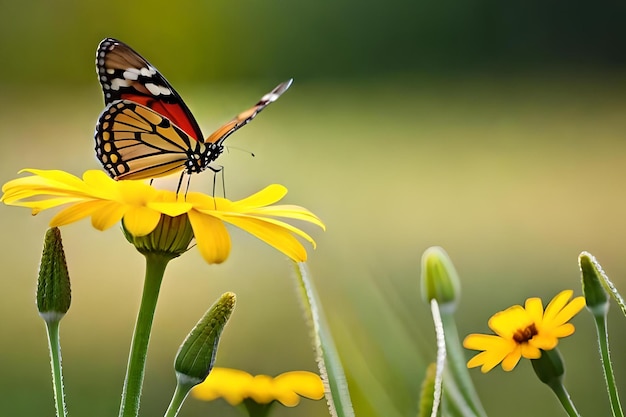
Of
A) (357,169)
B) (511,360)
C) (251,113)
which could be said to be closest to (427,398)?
(511,360)

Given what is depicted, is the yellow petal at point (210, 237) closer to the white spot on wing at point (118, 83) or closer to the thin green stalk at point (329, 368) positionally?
the thin green stalk at point (329, 368)

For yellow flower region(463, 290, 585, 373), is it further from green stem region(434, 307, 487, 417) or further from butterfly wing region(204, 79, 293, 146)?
butterfly wing region(204, 79, 293, 146)

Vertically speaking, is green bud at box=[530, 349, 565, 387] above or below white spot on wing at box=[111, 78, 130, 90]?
below

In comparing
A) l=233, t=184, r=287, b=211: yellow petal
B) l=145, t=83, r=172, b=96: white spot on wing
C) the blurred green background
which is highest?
the blurred green background

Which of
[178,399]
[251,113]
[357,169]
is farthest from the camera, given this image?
[357,169]

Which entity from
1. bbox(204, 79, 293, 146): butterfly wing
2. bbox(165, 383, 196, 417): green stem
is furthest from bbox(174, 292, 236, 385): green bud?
bbox(204, 79, 293, 146): butterfly wing

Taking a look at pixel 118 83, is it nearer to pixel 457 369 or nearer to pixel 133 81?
pixel 133 81

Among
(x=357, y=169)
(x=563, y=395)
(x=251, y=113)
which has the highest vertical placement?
(x=357, y=169)

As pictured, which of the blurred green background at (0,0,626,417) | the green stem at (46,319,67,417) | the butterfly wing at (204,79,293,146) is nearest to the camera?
the green stem at (46,319,67,417)
